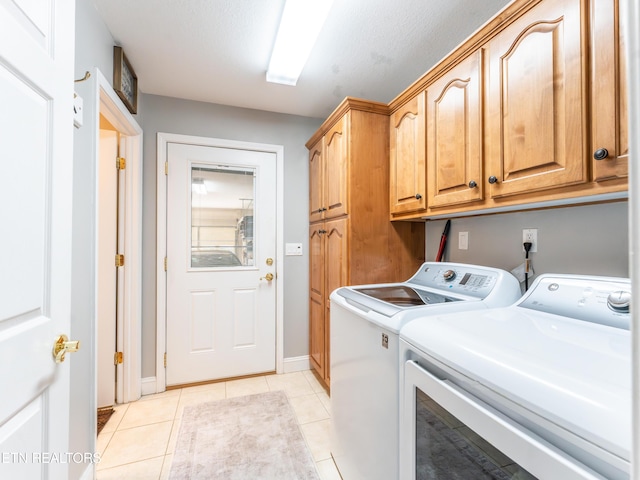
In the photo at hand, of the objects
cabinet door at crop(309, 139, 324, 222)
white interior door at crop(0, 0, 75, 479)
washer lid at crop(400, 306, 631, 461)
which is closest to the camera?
washer lid at crop(400, 306, 631, 461)

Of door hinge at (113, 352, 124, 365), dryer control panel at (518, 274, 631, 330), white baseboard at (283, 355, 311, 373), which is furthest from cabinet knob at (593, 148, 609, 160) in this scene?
door hinge at (113, 352, 124, 365)

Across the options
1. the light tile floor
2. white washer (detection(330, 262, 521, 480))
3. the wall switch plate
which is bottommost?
the light tile floor

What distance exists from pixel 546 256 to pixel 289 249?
1.87 metres

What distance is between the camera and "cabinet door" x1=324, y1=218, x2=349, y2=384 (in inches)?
74.4

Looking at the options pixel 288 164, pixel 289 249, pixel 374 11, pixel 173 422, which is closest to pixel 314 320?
pixel 289 249

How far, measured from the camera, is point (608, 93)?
82 cm

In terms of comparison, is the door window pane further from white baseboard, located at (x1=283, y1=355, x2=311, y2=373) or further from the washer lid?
the washer lid

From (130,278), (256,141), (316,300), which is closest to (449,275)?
(316,300)

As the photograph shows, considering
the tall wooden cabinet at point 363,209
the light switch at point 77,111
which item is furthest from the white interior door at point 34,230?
the tall wooden cabinet at point 363,209

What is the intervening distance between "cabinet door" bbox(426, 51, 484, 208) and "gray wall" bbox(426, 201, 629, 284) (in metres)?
0.35

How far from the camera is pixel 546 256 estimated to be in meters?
1.31

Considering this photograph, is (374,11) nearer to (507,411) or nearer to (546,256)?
(546,256)

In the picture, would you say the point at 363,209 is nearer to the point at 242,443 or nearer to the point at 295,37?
the point at 295,37

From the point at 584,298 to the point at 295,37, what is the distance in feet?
5.85
